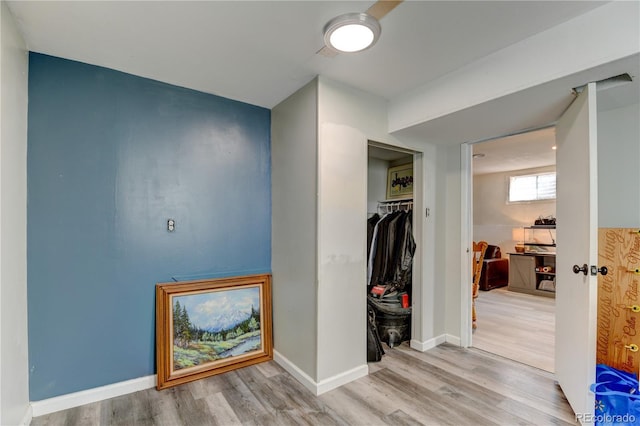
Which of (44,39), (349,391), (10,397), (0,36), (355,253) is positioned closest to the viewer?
(0,36)

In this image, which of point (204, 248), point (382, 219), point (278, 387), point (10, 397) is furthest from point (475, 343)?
point (10, 397)

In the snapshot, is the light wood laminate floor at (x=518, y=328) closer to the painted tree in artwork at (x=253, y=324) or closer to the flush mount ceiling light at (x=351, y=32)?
the painted tree in artwork at (x=253, y=324)

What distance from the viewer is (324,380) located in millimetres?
2330

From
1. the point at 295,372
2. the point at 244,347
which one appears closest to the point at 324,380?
the point at 295,372

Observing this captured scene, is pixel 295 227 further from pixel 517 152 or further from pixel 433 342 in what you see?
pixel 517 152

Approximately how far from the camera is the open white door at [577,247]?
1768 mm

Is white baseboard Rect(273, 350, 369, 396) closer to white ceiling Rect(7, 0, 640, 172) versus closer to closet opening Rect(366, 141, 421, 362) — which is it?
closet opening Rect(366, 141, 421, 362)

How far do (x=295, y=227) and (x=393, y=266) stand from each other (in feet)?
4.54

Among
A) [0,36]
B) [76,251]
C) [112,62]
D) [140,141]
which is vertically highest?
[112,62]

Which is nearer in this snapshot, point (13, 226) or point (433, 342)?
point (13, 226)

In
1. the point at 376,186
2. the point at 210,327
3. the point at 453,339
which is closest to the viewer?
the point at 210,327

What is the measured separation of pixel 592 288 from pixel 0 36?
3.45 m

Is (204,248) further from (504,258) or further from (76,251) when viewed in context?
(504,258)

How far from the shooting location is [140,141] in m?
2.39
